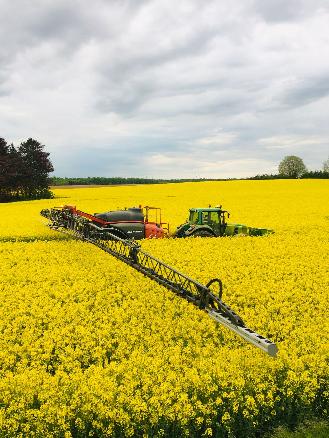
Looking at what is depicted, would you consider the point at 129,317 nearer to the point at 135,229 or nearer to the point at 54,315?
the point at 54,315

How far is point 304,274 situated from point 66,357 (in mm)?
9884

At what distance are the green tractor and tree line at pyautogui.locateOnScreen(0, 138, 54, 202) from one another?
183 feet

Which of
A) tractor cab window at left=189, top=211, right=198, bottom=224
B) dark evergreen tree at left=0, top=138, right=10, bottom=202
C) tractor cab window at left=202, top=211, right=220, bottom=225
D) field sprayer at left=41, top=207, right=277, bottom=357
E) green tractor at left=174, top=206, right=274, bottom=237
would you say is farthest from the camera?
dark evergreen tree at left=0, top=138, right=10, bottom=202

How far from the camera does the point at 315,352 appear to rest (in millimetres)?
9750

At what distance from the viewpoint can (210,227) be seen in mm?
24391

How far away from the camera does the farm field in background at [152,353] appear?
7613 millimetres

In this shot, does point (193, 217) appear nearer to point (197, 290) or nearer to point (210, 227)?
point (210, 227)

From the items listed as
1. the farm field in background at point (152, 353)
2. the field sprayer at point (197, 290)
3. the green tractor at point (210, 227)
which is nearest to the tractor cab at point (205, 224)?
the green tractor at point (210, 227)

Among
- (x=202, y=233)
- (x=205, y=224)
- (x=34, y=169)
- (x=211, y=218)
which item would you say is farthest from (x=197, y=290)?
(x=34, y=169)

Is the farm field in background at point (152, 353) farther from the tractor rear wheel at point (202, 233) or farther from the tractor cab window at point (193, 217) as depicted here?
the tractor cab window at point (193, 217)

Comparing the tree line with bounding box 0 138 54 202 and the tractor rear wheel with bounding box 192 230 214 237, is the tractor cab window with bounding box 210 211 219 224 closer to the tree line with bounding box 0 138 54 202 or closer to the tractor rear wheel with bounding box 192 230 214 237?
the tractor rear wheel with bounding box 192 230 214 237

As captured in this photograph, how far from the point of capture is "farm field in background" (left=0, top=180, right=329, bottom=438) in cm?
761

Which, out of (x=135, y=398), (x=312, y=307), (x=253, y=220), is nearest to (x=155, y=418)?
(x=135, y=398)

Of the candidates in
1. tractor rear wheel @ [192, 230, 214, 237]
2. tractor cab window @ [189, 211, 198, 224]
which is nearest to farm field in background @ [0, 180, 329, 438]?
tractor rear wheel @ [192, 230, 214, 237]
